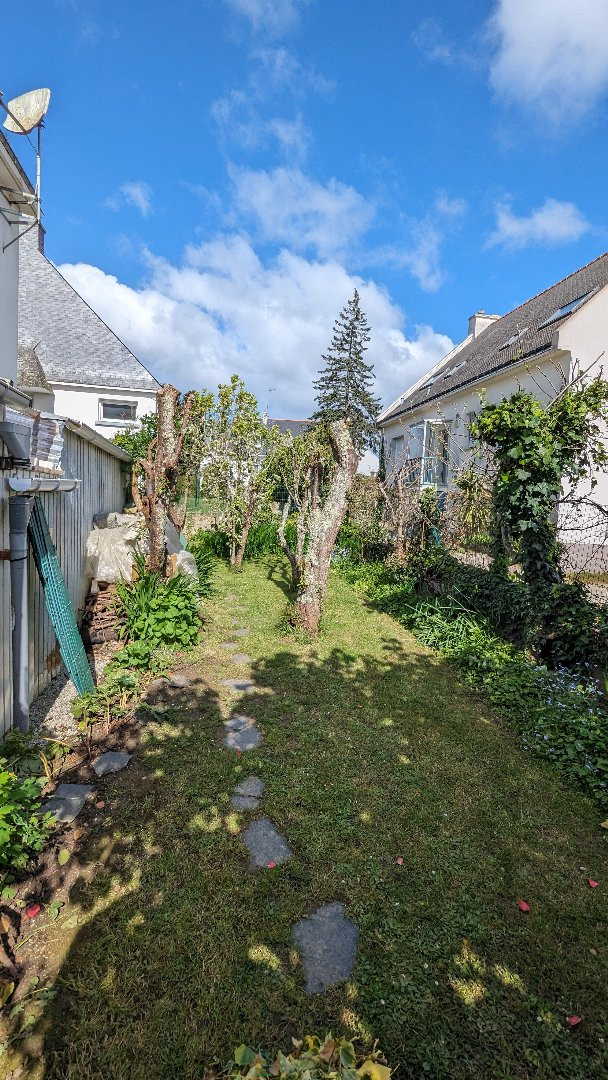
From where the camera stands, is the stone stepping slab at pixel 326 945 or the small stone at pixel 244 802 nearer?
the stone stepping slab at pixel 326 945

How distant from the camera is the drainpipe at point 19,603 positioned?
11.9ft

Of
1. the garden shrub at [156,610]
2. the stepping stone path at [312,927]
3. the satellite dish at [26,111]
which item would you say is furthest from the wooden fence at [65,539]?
the satellite dish at [26,111]

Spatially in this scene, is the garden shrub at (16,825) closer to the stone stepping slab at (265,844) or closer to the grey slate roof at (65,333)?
the stone stepping slab at (265,844)

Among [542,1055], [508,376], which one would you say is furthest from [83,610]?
[508,376]

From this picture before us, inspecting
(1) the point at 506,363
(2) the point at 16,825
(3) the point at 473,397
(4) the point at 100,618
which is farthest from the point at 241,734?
(3) the point at 473,397

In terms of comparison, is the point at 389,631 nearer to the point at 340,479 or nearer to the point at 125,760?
the point at 340,479

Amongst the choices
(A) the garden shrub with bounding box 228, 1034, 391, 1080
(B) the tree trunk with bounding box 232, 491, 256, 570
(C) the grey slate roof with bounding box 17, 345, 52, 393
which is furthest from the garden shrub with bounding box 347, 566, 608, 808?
(C) the grey slate roof with bounding box 17, 345, 52, 393

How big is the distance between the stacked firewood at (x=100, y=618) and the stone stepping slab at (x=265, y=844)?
3619mm

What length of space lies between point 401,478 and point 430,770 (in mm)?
7359

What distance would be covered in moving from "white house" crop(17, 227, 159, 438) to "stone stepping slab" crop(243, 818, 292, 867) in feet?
47.2

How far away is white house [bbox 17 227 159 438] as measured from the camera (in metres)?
15.9

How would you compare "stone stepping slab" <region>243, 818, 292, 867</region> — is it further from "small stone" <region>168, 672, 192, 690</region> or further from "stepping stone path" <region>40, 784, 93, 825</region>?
"small stone" <region>168, 672, 192, 690</region>

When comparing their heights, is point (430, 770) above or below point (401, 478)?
below

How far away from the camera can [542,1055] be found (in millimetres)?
2027
